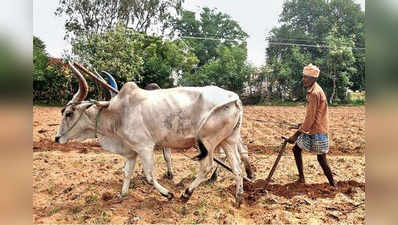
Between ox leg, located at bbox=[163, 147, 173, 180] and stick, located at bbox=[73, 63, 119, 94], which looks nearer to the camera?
stick, located at bbox=[73, 63, 119, 94]

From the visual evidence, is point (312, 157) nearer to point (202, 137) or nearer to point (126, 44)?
point (202, 137)

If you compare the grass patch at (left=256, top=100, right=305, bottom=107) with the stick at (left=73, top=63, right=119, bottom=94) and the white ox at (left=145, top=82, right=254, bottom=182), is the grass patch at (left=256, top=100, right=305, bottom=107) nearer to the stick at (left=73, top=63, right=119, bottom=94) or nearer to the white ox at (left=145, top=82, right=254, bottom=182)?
the white ox at (left=145, top=82, right=254, bottom=182)

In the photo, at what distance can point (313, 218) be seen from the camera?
5043mm

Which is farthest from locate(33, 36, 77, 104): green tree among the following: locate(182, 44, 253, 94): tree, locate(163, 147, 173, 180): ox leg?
locate(163, 147, 173, 180): ox leg

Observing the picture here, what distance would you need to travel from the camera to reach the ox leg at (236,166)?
18.2ft

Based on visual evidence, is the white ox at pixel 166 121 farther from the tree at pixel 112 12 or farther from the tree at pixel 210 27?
the tree at pixel 210 27

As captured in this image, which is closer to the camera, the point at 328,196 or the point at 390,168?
the point at 390,168

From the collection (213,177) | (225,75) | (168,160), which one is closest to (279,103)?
(225,75)

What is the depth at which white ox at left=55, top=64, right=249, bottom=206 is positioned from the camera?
17.7ft

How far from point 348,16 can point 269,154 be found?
3760cm

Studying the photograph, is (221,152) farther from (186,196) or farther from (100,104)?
(100,104)

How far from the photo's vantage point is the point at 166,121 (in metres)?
5.49

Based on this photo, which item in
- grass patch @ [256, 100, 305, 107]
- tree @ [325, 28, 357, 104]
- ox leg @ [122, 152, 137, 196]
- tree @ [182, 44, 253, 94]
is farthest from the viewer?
tree @ [325, 28, 357, 104]

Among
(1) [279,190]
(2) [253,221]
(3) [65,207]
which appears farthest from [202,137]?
(3) [65,207]
